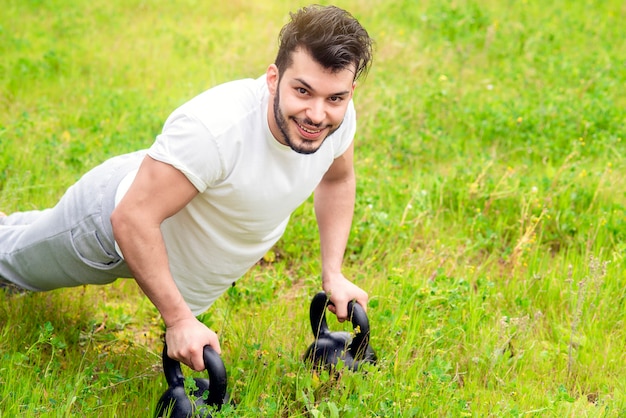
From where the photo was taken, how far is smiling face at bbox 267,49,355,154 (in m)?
2.92

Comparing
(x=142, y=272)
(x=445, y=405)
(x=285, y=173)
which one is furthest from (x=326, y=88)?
(x=445, y=405)

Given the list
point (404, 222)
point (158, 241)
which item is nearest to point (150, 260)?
point (158, 241)

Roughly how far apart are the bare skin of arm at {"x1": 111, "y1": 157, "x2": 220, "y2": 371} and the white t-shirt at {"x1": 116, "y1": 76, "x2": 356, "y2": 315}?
7 centimetres

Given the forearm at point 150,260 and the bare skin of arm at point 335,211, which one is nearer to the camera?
the forearm at point 150,260

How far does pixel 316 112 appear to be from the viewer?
294 cm

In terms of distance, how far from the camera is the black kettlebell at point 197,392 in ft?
9.07

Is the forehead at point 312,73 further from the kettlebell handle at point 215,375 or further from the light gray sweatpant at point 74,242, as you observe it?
the kettlebell handle at point 215,375

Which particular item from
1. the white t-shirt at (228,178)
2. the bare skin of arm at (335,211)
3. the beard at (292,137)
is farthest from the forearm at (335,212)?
the beard at (292,137)

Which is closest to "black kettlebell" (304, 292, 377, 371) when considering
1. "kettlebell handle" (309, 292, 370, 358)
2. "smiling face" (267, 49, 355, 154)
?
"kettlebell handle" (309, 292, 370, 358)

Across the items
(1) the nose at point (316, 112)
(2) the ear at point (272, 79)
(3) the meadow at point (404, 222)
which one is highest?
(2) the ear at point (272, 79)

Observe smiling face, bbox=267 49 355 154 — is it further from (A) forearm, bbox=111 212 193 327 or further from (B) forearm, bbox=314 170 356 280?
(B) forearm, bbox=314 170 356 280

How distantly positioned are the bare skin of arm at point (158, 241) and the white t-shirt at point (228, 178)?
7 cm

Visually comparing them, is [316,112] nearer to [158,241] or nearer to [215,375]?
[158,241]

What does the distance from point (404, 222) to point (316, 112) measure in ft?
7.40
